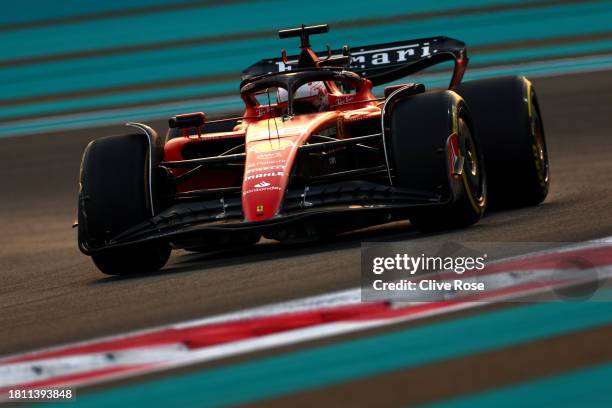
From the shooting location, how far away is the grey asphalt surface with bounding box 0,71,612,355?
5.73 metres

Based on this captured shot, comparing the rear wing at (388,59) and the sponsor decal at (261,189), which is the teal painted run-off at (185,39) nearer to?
the rear wing at (388,59)

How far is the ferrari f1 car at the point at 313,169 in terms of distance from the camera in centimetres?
736

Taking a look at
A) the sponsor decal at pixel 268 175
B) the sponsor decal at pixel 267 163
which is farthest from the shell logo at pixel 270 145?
the sponsor decal at pixel 268 175

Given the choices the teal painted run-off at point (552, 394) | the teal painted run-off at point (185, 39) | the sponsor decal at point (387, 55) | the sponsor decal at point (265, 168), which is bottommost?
the teal painted run-off at point (185, 39)

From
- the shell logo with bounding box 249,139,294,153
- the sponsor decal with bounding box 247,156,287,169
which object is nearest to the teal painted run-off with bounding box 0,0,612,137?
the shell logo with bounding box 249,139,294,153

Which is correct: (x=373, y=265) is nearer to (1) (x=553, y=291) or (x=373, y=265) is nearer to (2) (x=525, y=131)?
(1) (x=553, y=291)

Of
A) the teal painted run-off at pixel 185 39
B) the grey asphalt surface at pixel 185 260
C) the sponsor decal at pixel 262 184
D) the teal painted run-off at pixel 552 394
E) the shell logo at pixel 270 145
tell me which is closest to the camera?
the teal painted run-off at pixel 552 394

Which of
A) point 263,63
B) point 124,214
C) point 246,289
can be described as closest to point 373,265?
point 246,289

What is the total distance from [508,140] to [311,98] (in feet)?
4.74

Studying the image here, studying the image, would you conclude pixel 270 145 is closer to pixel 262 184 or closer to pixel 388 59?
pixel 262 184

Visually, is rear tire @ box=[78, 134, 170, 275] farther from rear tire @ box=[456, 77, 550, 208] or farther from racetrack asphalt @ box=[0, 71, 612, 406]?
rear tire @ box=[456, 77, 550, 208]

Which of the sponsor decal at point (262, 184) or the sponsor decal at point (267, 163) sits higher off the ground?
the sponsor decal at point (267, 163)

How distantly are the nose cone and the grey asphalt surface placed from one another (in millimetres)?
312

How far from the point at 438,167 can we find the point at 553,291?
2.56 meters
